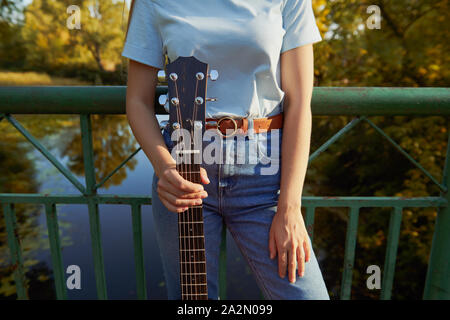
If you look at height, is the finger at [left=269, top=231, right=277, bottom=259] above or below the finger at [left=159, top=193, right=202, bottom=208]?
below

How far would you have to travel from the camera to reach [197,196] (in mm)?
1062

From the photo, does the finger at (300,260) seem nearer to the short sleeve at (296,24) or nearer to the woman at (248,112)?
the woman at (248,112)

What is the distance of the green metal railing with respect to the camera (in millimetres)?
1461

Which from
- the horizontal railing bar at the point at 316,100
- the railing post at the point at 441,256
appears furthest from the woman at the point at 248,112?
the railing post at the point at 441,256

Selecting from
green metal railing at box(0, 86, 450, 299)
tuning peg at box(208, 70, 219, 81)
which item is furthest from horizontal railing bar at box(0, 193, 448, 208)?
tuning peg at box(208, 70, 219, 81)

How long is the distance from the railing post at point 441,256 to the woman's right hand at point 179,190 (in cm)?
132

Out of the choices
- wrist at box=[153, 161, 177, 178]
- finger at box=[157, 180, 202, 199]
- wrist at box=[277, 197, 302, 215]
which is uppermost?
wrist at box=[153, 161, 177, 178]

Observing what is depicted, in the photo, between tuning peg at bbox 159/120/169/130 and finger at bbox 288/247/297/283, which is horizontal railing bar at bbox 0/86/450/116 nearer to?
tuning peg at bbox 159/120/169/130

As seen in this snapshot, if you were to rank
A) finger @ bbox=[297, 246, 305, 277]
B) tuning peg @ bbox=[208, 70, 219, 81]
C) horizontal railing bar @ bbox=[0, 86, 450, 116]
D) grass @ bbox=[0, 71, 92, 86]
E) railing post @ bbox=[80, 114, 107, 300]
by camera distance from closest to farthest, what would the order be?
tuning peg @ bbox=[208, 70, 219, 81] < finger @ bbox=[297, 246, 305, 277] < horizontal railing bar @ bbox=[0, 86, 450, 116] < railing post @ bbox=[80, 114, 107, 300] < grass @ bbox=[0, 71, 92, 86]

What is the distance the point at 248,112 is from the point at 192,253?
555mm

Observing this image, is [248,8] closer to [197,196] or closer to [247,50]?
[247,50]
